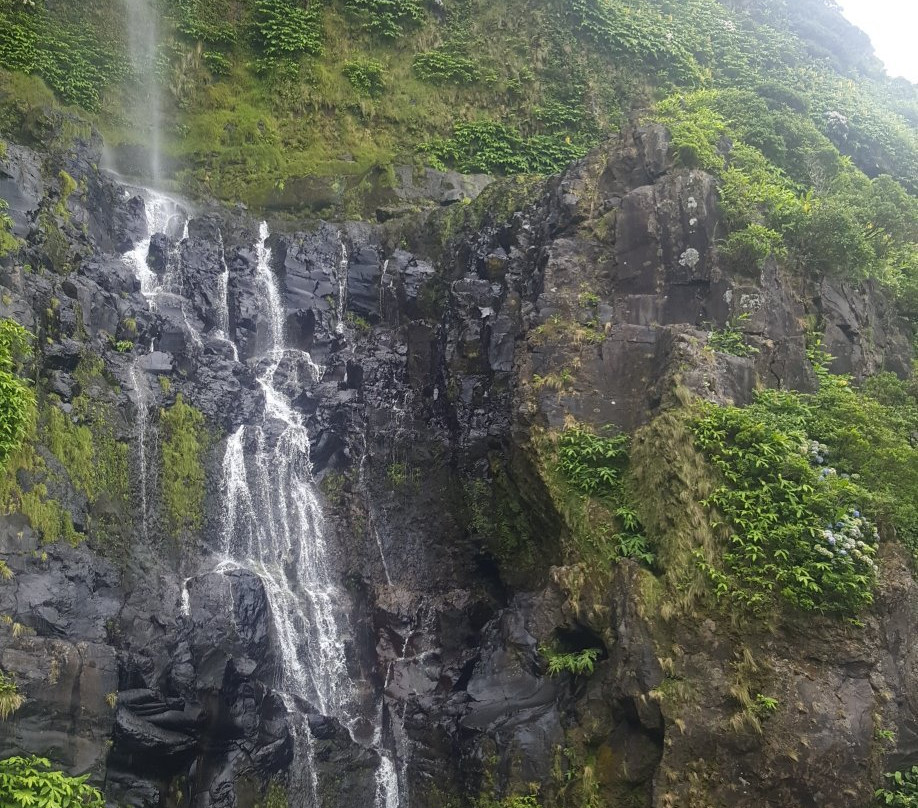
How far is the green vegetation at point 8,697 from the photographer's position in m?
10.2

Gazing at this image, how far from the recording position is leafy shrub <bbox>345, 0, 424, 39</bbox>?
27375mm

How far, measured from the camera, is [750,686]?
30.8ft

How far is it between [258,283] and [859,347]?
16.4 metres

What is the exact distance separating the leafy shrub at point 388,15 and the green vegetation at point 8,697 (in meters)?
25.7

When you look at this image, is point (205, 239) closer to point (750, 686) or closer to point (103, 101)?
point (103, 101)

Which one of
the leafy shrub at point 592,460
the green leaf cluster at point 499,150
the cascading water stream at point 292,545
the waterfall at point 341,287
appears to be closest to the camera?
the leafy shrub at point 592,460

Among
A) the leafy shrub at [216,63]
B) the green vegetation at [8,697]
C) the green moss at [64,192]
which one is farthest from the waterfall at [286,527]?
the leafy shrub at [216,63]

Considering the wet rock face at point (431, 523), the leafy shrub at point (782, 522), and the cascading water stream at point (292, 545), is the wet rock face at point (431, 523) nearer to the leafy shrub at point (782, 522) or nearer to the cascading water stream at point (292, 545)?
the cascading water stream at point (292, 545)

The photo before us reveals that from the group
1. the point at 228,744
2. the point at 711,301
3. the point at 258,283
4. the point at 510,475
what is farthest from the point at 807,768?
the point at 258,283

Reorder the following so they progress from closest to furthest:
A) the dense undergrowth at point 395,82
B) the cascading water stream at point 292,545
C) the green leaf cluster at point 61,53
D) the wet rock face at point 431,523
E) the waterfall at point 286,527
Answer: the wet rock face at point 431,523
the waterfall at point 286,527
the cascading water stream at point 292,545
the green leaf cluster at point 61,53
the dense undergrowth at point 395,82

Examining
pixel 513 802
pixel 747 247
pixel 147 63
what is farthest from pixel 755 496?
pixel 147 63

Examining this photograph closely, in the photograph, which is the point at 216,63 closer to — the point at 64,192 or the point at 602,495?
the point at 64,192

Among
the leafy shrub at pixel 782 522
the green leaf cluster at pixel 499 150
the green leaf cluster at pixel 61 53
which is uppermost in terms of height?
the green leaf cluster at pixel 61 53

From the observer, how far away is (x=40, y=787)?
9.73 m
